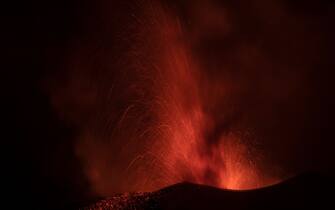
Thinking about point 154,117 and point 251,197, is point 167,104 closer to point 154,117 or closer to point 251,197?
point 154,117

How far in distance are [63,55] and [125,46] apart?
411 cm

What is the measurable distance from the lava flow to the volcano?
13.4 feet

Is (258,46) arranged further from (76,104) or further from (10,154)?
(10,154)

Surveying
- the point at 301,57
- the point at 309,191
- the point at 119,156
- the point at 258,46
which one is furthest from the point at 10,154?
the point at 309,191

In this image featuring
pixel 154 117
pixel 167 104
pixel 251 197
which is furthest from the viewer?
pixel 154 117

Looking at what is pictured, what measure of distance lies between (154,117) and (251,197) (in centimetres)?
873

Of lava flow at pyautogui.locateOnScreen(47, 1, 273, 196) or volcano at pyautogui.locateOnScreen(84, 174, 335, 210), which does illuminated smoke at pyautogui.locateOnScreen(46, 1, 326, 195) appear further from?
volcano at pyautogui.locateOnScreen(84, 174, 335, 210)

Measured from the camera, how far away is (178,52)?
18094 mm

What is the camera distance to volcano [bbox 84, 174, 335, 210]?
9.05 meters

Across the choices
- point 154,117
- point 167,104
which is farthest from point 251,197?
point 154,117

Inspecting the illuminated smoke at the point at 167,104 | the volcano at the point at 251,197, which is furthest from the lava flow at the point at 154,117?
the volcano at the point at 251,197

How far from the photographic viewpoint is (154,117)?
59.0 feet

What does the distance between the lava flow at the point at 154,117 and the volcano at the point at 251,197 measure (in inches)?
161

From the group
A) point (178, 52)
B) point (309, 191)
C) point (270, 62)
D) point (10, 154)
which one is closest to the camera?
point (309, 191)
